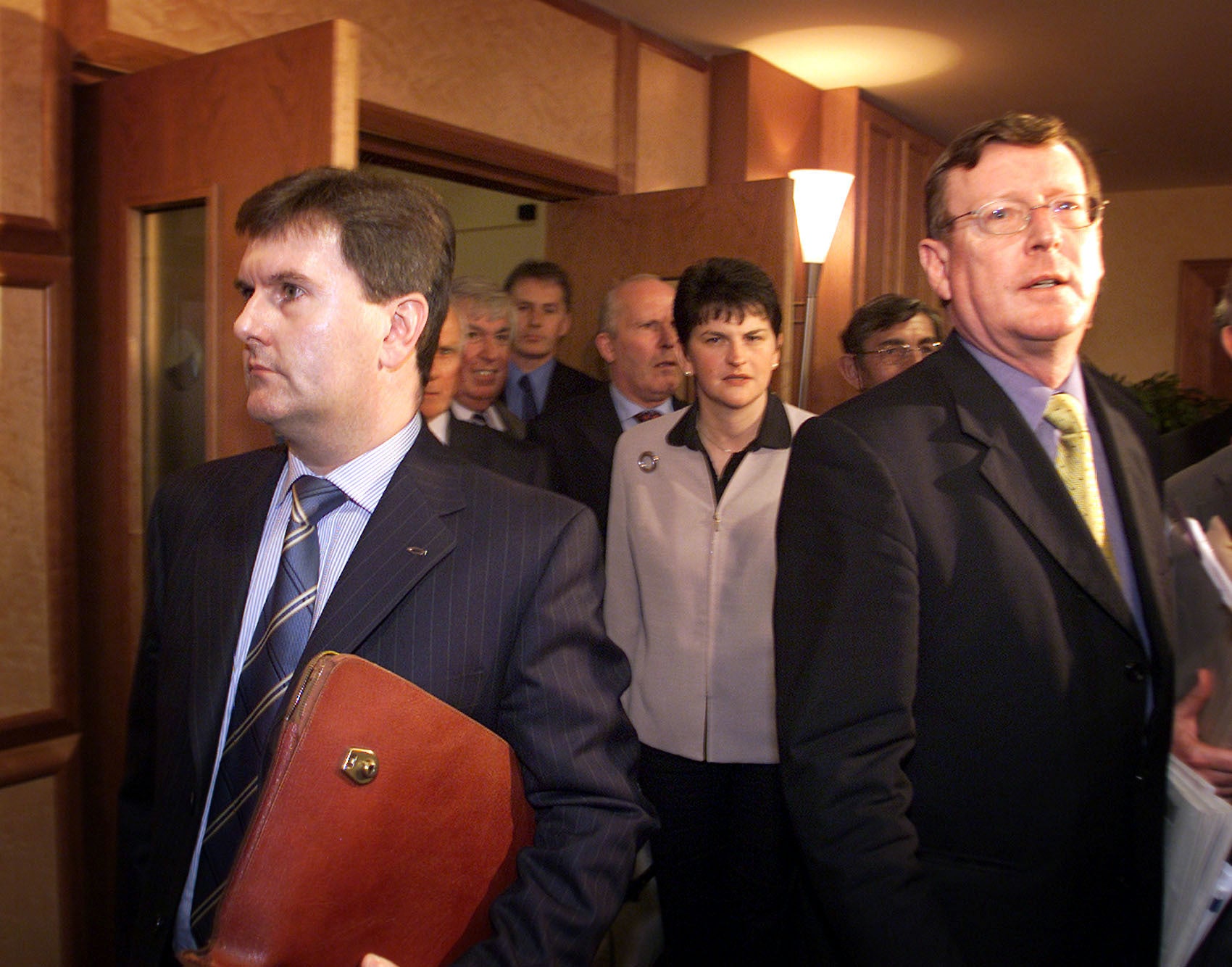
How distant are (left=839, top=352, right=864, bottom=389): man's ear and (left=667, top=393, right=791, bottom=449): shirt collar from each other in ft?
2.21

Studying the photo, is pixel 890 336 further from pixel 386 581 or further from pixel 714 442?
pixel 386 581

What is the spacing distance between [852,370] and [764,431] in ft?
2.84

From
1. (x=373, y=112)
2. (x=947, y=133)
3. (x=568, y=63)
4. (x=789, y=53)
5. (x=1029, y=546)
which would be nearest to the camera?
(x=1029, y=546)

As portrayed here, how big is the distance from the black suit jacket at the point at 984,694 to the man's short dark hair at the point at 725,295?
137cm

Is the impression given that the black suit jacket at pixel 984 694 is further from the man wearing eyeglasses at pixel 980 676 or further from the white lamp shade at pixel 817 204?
the white lamp shade at pixel 817 204

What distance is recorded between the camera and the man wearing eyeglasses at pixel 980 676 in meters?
1.12

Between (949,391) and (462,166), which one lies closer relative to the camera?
(949,391)

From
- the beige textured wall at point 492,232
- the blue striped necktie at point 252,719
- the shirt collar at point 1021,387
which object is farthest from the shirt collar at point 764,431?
the beige textured wall at point 492,232

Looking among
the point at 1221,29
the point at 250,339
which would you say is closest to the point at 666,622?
the point at 250,339

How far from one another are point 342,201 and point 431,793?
0.73 metres

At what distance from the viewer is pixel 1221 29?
4.49 m

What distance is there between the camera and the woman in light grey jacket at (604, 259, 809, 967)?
2.28 meters

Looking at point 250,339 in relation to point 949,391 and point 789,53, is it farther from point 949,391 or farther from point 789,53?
point 789,53

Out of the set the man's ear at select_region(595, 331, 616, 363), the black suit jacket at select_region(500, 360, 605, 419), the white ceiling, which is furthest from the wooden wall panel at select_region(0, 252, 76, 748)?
the white ceiling
